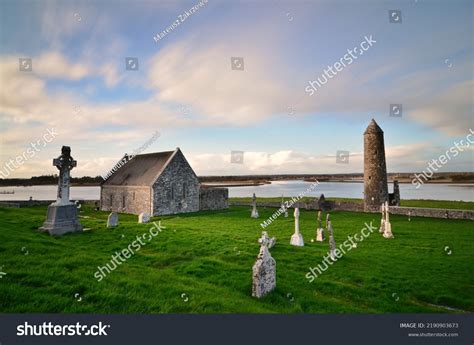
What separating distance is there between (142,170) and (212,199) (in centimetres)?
897

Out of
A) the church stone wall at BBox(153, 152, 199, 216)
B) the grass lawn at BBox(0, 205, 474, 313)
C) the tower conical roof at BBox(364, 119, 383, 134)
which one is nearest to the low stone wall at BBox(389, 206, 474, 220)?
the tower conical roof at BBox(364, 119, 383, 134)

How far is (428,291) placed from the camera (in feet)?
28.1

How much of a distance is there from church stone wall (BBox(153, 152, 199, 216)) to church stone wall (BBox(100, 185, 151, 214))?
1.09m

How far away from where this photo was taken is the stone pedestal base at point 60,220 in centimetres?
1501

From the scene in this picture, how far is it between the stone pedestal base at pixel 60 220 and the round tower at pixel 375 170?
94.2 ft

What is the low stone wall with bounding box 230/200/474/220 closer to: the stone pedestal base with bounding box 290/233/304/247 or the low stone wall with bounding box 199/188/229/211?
the low stone wall with bounding box 199/188/229/211

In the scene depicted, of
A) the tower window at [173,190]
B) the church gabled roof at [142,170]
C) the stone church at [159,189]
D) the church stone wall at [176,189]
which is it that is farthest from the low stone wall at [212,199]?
the church gabled roof at [142,170]

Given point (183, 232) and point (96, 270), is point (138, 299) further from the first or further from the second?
point (183, 232)

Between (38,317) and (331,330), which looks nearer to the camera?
(38,317)

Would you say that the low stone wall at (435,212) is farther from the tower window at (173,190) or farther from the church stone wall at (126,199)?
the church stone wall at (126,199)

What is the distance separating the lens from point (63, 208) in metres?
15.5

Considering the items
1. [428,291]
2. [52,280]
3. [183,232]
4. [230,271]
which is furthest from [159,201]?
[428,291]

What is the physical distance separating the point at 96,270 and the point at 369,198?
3065 cm

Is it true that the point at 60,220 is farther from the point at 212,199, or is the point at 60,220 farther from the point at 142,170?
the point at 212,199
